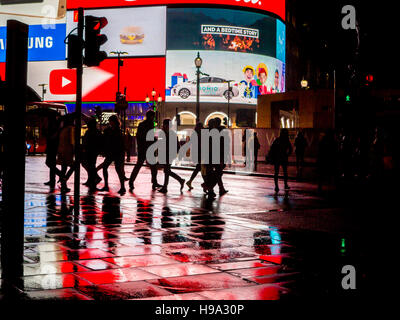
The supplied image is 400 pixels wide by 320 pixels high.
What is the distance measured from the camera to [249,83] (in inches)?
2383

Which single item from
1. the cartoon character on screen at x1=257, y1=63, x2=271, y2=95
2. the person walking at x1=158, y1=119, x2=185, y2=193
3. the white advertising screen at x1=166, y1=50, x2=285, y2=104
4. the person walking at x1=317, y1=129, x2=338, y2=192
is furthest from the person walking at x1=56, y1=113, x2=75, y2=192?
the cartoon character on screen at x1=257, y1=63, x2=271, y2=95

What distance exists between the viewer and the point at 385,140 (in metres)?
19.1

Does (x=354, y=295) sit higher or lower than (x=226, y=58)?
lower

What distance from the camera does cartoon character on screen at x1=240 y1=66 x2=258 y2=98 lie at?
197 feet

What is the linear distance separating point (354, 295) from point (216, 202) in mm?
6957

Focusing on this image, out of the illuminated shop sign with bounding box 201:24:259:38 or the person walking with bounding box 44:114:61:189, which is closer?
the person walking with bounding box 44:114:61:189

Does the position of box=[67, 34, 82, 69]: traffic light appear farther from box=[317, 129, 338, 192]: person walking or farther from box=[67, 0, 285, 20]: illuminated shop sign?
box=[67, 0, 285, 20]: illuminated shop sign

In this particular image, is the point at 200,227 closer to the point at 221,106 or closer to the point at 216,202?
the point at 216,202

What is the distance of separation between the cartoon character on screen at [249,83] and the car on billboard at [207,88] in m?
1.32

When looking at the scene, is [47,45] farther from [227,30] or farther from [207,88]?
[227,30]

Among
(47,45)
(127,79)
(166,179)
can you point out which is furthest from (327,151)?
(47,45)

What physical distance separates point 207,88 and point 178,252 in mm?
54367

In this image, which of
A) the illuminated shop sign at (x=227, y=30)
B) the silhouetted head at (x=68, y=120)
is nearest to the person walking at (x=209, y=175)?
the silhouetted head at (x=68, y=120)
